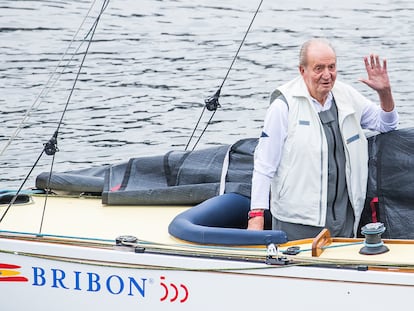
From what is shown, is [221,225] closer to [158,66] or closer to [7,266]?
[7,266]

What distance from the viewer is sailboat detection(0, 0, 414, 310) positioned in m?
5.46

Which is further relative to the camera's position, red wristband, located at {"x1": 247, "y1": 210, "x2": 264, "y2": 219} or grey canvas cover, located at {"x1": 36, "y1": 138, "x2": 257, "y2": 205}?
grey canvas cover, located at {"x1": 36, "y1": 138, "x2": 257, "y2": 205}

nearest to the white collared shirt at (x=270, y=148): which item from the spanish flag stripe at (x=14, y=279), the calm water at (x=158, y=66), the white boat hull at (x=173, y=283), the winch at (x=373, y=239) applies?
the white boat hull at (x=173, y=283)

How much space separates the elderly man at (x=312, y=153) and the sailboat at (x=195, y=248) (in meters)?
0.13

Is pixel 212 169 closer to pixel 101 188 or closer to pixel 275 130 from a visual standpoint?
pixel 101 188

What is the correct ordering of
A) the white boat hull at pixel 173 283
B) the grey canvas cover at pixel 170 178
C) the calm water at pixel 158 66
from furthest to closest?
the calm water at pixel 158 66 → the grey canvas cover at pixel 170 178 → the white boat hull at pixel 173 283

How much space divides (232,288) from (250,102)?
24.7ft

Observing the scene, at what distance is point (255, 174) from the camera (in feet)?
18.8

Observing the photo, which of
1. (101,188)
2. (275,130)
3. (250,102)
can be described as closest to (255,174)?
(275,130)

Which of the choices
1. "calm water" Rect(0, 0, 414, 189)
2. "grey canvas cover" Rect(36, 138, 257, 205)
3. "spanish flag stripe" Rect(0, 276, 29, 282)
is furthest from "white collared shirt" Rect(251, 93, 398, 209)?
"calm water" Rect(0, 0, 414, 189)

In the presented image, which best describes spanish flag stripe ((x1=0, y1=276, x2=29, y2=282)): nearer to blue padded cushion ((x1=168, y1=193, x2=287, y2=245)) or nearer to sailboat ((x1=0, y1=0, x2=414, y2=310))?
sailboat ((x1=0, y1=0, x2=414, y2=310))

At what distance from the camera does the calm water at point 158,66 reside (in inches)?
473

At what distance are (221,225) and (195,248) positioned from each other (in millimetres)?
359

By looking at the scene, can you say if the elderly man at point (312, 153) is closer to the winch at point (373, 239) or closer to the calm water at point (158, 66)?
the winch at point (373, 239)
